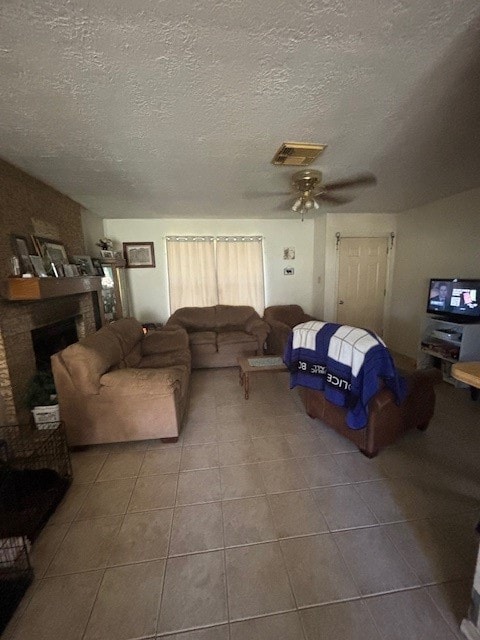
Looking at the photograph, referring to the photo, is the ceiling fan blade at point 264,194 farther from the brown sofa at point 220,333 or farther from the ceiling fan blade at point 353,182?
the brown sofa at point 220,333

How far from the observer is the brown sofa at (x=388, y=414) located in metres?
1.78

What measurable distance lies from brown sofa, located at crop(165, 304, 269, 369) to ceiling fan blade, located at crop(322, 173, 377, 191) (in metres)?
1.99

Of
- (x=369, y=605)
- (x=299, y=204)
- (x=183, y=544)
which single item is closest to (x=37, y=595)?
(x=183, y=544)

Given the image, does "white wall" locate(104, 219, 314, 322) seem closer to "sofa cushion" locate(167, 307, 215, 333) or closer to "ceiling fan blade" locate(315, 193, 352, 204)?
"sofa cushion" locate(167, 307, 215, 333)

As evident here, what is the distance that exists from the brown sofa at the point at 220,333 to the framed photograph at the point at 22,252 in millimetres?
1963

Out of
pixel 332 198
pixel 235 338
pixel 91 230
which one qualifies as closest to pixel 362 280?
pixel 332 198

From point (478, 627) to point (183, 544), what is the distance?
1241 mm

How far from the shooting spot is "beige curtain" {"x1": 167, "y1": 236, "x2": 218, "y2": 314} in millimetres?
4375

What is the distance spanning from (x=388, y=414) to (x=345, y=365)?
47 centimetres

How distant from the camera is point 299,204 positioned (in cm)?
245

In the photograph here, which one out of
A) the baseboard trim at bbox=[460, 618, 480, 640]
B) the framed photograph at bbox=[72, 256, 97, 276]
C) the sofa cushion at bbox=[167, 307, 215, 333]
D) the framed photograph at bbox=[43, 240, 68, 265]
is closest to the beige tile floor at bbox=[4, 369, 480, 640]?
the baseboard trim at bbox=[460, 618, 480, 640]

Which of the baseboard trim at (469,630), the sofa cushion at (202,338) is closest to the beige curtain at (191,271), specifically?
the sofa cushion at (202,338)

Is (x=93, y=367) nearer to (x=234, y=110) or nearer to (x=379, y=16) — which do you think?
(x=234, y=110)

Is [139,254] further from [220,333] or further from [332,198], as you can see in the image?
[332,198]
